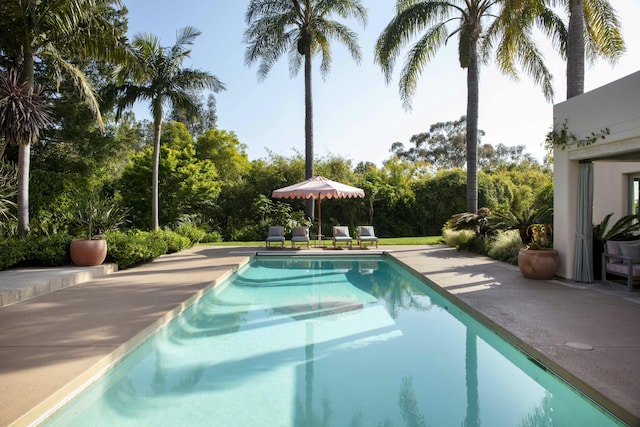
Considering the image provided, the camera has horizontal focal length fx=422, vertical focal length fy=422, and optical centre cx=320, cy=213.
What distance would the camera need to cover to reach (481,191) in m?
20.8

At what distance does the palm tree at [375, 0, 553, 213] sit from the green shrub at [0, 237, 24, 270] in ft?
39.8

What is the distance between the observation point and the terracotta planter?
9.36 meters

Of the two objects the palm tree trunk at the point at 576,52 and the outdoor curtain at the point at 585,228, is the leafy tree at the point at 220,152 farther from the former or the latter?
the outdoor curtain at the point at 585,228

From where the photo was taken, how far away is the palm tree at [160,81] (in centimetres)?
1418

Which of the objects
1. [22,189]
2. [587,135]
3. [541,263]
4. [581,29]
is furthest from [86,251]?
[581,29]

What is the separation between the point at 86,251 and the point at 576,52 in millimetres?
11734

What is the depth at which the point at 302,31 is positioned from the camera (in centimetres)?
1733

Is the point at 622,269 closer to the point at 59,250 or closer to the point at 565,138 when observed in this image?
the point at 565,138

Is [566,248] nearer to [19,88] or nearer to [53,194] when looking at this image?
[19,88]

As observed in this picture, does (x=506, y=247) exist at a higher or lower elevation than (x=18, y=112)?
lower

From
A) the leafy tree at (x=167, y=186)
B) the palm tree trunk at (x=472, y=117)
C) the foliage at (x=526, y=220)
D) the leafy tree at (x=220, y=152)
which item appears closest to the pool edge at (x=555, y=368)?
the foliage at (x=526, y=220)

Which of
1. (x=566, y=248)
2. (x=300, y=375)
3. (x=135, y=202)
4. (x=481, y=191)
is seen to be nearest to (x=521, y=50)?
(x=481, y=191)

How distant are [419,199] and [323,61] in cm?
806

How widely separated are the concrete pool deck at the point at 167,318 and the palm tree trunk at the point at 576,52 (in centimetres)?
428
